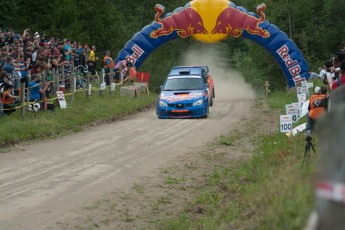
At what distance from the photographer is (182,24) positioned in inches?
1297

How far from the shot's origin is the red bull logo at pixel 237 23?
3253 cm

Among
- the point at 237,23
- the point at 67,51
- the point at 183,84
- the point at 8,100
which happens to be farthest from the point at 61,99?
the point at 237,23

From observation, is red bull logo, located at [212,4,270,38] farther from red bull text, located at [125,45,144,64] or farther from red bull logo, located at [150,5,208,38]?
red bull text, located at [125,45,144,64]

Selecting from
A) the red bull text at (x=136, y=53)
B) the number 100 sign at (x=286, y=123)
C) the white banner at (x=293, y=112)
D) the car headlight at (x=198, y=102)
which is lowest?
the car headlight at (x=198, y=102)

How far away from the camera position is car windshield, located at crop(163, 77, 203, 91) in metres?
26.0

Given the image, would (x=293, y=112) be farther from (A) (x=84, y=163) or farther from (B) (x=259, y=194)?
(B) (x=259, y=194)

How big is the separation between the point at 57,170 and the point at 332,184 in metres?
10.5

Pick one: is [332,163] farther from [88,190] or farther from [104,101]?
[104,101]

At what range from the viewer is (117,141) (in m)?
17.9

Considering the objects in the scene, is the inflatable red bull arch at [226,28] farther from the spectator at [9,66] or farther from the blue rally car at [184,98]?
the spectator at [9,66]

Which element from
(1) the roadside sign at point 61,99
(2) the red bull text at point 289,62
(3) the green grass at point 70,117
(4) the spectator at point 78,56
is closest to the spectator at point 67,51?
(4) the spectator at point 78,56

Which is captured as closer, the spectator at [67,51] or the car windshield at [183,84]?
the car windshield at [183,84]

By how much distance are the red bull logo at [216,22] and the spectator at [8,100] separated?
48.0 feet

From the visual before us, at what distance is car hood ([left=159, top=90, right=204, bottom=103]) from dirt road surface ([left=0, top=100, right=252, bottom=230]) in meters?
1.16
